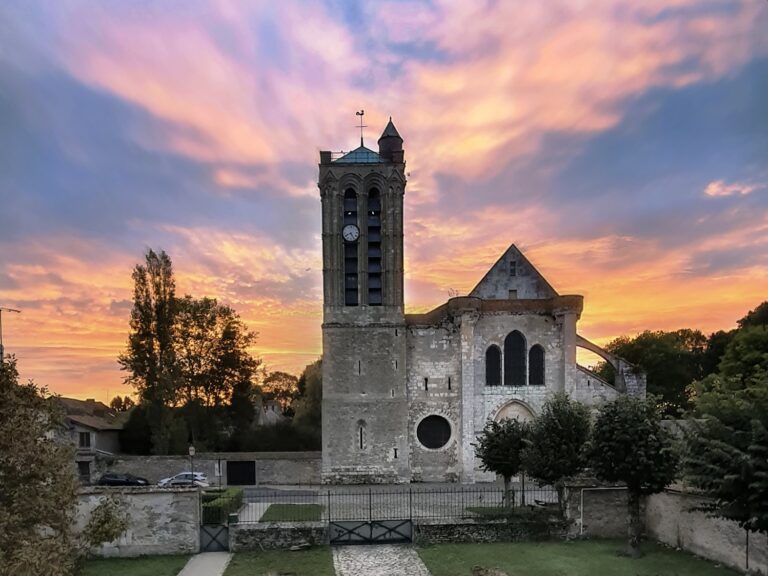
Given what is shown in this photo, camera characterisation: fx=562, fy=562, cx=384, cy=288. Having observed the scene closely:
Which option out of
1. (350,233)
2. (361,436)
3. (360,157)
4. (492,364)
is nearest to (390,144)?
(360,157)

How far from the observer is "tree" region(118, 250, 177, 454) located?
37.2 meters

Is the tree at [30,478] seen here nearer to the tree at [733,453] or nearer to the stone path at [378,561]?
the stone path at [378,561]

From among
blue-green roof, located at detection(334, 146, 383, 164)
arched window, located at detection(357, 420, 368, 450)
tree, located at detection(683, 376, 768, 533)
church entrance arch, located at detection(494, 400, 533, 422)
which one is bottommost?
arched window, located at detection(357, 420, 368, 450)

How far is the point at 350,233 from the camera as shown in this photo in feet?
115

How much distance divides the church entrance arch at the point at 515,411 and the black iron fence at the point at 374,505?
4.86 meters

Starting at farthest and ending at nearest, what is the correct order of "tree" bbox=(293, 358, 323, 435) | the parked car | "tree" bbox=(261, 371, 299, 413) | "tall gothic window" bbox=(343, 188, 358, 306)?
"tree" bbox=(261, 371, 299, 413) → "tree" bbox=(293, 358, 323, 435) → "tall gothic window" bbox=(343, 188, 358, 306) → the parked car

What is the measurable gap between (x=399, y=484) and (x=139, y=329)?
2015 cm

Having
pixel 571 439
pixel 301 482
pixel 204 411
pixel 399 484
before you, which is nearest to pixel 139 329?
pixel 204 411

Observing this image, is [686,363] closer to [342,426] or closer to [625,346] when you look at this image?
[625,346]

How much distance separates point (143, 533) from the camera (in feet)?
56.4

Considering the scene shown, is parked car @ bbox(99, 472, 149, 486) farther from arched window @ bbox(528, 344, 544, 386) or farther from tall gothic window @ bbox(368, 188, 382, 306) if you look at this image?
arched window @ bbox(528, 344, 544, 386)

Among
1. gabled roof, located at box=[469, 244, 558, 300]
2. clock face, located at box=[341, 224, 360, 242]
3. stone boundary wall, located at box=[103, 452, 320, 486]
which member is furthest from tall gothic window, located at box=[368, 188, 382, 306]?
stone boundary wall, located at box=[103, 452, 320, 486]

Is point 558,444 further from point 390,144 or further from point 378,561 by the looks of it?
point 390,144

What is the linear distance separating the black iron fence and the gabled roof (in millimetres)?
11489
